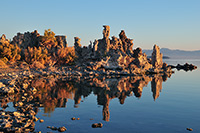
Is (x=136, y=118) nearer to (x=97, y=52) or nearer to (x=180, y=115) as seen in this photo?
(x=180, y=115)

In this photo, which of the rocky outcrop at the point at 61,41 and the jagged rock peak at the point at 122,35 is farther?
the jagged rock peak at the point at 122,35

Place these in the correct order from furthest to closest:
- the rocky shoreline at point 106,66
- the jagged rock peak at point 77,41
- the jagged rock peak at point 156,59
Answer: the jagged rock peak at point 77,41 → the jagged rock peak at point 156,59 → the rocky shoreline at point 106,66

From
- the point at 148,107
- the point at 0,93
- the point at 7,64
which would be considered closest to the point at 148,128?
the point at 148,107

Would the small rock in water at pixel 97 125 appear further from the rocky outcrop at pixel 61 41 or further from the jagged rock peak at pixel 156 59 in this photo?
the jagged rock peak at pixel 156 59

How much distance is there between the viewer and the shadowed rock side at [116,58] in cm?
6341

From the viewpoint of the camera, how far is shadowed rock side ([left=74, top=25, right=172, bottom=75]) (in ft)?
208

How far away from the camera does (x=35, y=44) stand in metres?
73.6

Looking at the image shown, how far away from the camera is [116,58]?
65188 mm

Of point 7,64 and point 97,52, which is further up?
point 97,52

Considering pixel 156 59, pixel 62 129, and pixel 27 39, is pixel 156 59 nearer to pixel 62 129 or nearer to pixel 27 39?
pixel 27 39

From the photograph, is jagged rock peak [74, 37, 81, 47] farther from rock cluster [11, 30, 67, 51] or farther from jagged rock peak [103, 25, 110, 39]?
jagged rock peak [103, 25, 110, 39]

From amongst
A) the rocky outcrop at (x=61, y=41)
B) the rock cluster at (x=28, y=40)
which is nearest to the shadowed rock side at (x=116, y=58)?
the rocky outcrop at (x=61, y=41)

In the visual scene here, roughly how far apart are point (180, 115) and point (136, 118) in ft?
15.2

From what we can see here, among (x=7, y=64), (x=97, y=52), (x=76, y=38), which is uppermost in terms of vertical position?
(x=76, y=38)
